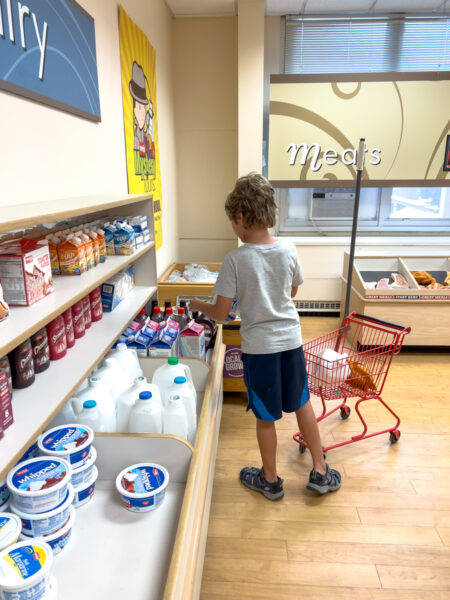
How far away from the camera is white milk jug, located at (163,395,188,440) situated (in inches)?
63.0

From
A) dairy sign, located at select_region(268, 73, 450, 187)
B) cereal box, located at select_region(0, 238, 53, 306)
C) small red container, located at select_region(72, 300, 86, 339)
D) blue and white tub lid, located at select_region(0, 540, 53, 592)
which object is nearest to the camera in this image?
blue and white tub lid, located at select_region(0, 540, 53, 592)

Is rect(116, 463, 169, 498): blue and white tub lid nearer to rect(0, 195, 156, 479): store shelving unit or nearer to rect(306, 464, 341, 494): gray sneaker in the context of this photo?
rect(0, 195, 156, 479): store shelving unit

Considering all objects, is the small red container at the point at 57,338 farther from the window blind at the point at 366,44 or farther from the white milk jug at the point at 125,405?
the window blind at the point at 366,44

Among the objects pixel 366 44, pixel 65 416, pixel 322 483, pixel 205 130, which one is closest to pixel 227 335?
pixel 322 483

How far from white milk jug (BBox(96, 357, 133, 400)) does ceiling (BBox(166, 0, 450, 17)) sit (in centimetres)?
407

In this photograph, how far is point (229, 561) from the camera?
195 centimetres

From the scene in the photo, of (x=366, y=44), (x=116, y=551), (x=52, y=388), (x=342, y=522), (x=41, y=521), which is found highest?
(x=366, y=44)

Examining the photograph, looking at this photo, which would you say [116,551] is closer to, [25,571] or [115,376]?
[25,571]

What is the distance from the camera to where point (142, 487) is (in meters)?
1.39

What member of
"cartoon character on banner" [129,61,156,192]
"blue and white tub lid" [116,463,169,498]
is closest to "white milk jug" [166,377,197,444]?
"blue and white tub lid" [116,463,169,498]

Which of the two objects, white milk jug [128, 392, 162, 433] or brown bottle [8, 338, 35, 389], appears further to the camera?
white milk jug [128, 392, 162, 433]

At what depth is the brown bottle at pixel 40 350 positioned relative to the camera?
1.45m

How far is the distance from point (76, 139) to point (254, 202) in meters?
0.99

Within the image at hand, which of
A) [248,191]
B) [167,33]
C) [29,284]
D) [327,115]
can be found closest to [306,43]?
[327,115]
